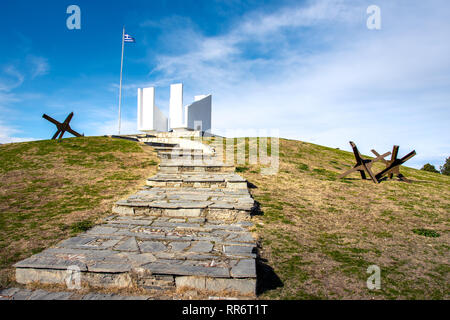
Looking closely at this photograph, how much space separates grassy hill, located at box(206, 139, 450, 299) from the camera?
303 centimetres

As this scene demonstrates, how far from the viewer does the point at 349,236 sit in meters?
4.71

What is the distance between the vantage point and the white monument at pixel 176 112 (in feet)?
76.3

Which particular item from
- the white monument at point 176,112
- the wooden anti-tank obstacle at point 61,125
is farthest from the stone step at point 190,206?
the white monument at point 176,112

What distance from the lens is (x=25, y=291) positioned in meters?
2.79

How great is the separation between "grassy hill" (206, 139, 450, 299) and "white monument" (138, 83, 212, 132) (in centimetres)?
1577

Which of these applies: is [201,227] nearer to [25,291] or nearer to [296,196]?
[25,291]

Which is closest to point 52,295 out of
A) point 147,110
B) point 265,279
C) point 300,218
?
point 265,279

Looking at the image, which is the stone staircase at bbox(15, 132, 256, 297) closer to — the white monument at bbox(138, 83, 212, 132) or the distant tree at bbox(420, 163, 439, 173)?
the white monument at bbox(138, 83, 212, 132)

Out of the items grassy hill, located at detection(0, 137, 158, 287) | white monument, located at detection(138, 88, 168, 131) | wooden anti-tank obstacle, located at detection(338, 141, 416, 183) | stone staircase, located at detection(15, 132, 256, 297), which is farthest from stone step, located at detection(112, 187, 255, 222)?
white monument, located at detection(138, 88, 168, 131)

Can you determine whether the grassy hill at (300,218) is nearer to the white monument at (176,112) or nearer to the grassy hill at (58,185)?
the grassy hill at (58,185)

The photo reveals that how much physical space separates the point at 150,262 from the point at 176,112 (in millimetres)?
21630

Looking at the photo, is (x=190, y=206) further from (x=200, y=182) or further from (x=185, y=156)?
(x=185, y=156)

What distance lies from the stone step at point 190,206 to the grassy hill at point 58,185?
2.07 feet

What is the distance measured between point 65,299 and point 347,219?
5602mm
